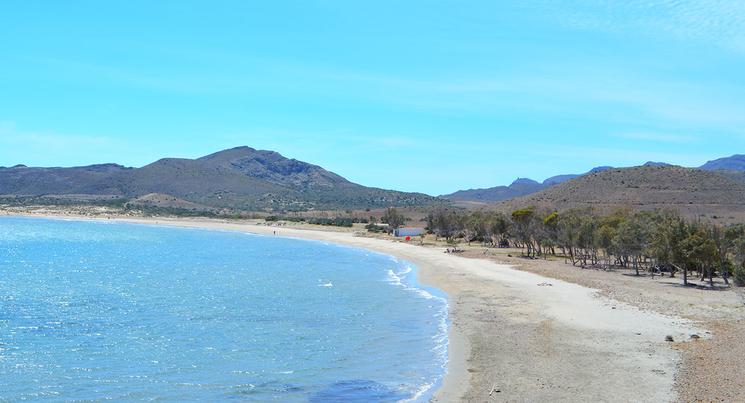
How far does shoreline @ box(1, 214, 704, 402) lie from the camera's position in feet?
58.7

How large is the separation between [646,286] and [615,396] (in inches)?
981

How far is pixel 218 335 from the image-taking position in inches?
1035

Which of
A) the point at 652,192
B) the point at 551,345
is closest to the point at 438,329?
the point at 551,345

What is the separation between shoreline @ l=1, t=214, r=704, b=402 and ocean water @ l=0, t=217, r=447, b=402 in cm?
112

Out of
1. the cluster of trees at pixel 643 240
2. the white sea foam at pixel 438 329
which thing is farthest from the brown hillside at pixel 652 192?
the white sea foam at pixel 438 329

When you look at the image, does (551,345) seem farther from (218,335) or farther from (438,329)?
(218,335)

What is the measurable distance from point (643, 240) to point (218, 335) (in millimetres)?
34719

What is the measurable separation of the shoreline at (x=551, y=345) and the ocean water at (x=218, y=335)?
44.1 inches

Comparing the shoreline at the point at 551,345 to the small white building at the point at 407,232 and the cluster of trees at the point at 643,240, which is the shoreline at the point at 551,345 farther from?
the small white building at the point at 407,232

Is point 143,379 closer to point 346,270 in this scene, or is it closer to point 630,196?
point 346,270

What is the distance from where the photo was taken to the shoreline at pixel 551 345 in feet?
58.7

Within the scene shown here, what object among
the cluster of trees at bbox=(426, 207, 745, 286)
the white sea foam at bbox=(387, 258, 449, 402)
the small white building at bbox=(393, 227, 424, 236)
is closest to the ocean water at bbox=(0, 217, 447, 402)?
the white sea foam at bbox=(387, 258, 449, 402)

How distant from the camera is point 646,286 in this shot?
1569 inches

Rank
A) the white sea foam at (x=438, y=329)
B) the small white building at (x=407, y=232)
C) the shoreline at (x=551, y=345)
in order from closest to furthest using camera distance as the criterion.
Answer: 1. the shoreline at (x=551, y=345)
2. the white sea foam at (x=438, y=329)
3. the small white building at (x=407, y=232)
